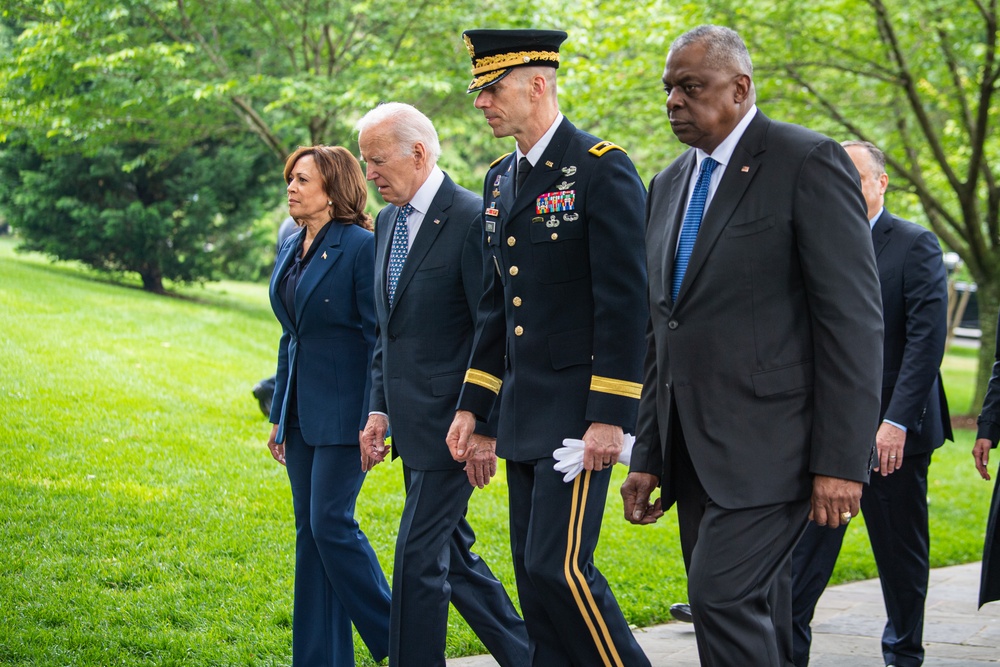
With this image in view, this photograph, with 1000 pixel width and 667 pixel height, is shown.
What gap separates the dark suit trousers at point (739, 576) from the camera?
3.05 metres

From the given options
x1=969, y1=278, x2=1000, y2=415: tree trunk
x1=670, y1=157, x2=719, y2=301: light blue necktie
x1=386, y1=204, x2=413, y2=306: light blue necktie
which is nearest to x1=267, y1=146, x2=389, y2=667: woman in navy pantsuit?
x1=386, y1=204, x2=413, y2=306: light blue necktie

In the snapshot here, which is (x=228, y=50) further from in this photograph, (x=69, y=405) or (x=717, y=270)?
(x=717, y=270)

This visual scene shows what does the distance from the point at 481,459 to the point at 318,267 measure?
4.19 feet

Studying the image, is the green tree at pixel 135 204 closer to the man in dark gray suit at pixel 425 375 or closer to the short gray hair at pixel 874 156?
the man in dark gray suit at pixel 425 375

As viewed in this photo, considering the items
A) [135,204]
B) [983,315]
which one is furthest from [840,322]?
[135,204]

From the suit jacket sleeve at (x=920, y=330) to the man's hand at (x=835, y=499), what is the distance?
2.13 meters

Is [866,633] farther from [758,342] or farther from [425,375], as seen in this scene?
[758,342]

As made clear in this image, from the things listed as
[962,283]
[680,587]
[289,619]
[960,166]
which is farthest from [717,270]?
[962,283]

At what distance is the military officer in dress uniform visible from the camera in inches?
141

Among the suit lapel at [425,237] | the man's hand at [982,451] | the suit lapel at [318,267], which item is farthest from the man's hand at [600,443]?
the man's hand at [982,451]

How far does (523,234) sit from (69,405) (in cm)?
718

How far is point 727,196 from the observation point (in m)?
3.25

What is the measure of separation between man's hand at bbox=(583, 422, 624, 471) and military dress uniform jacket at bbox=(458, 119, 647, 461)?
1.3 inches

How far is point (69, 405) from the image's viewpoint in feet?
32.4
